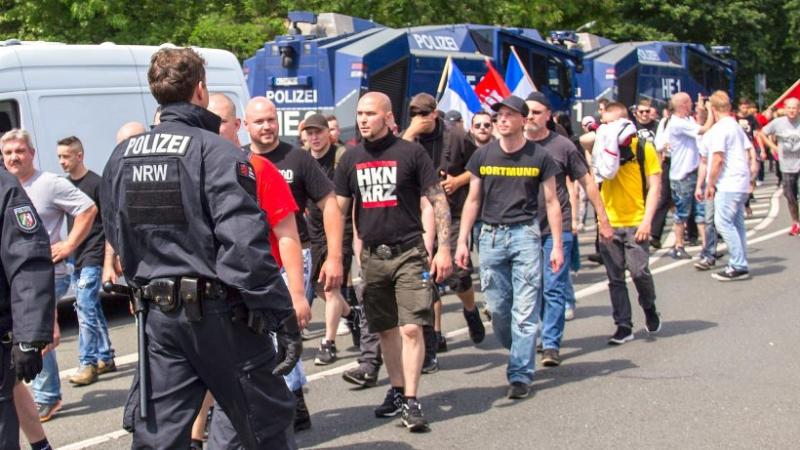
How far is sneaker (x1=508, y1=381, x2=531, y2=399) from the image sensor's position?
7.18 m

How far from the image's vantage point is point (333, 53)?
1727cm

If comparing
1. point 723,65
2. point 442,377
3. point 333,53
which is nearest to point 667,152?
point 333,53

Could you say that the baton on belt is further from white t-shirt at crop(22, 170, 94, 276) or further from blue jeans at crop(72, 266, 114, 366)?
blue jeans at crop(72, 266, 114, 366)

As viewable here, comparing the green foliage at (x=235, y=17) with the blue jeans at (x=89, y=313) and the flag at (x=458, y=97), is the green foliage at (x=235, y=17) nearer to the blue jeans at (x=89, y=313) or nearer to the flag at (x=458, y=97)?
the flag at (x=458, y=97)

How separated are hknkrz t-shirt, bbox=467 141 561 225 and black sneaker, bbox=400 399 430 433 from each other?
1.52 metres

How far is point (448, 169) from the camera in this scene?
31.5ft

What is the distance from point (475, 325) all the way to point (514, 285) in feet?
4.63

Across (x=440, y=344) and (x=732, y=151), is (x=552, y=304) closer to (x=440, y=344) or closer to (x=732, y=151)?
A: (x=440, y=344)

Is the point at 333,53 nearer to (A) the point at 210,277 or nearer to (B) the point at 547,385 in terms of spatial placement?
(B) the point at 547,385

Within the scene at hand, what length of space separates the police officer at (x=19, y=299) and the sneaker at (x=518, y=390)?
11.0 ft

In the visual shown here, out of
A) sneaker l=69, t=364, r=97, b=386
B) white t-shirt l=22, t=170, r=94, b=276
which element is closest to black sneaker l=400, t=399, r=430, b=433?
white t-shirt l=22, t=170, r=94, b=276

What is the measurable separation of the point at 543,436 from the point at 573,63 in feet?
59.1

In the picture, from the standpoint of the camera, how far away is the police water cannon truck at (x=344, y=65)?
17125 millimetres

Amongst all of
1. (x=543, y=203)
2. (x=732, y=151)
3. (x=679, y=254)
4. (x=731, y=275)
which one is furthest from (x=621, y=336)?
(x=679, y=254)
